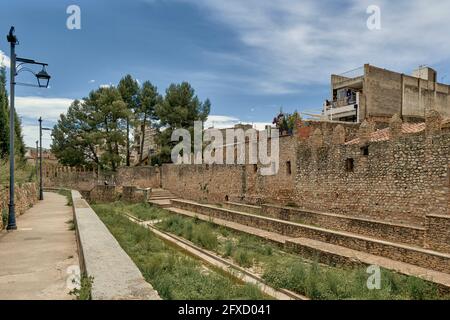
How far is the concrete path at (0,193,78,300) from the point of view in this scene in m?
4.37

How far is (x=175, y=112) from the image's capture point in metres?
33.5

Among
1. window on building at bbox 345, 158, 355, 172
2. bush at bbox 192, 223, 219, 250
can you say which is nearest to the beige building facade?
window on building at bbox 345, 158, 355, 172

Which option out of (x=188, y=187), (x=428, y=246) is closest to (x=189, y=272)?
(x=428, y=246)

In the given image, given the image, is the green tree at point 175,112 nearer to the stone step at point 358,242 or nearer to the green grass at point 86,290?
the stone step at point 358,242

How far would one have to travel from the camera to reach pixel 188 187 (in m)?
27.2

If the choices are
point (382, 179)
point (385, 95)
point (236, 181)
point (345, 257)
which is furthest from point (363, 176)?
point (385, 95)

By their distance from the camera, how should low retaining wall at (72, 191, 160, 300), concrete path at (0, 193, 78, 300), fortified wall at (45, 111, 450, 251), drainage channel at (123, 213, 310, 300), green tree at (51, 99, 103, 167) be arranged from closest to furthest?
1. low retaining wall at (72, 191, 160, 300)
2. concrete path at (0, 193, 78, 300)
3. drainage channel at (123, 213, 310, 300)
4. fortified wall at (45, 111, 450, 251)
5. green tree at (51, 99, 103, 167)

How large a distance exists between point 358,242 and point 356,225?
2.10 m

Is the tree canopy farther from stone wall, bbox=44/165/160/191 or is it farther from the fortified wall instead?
the fortified wall

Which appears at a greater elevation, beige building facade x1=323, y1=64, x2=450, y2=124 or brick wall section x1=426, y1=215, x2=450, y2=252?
beige building facade x1=323, y1=64, x2=450, y2=124

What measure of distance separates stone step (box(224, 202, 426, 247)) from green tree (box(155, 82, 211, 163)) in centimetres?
1828

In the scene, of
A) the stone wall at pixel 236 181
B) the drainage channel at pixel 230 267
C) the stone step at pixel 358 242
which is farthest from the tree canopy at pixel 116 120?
the drainage channel at pixel 230 267

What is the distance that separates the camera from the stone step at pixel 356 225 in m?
10.1

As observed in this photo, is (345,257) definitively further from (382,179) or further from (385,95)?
(385,95)
